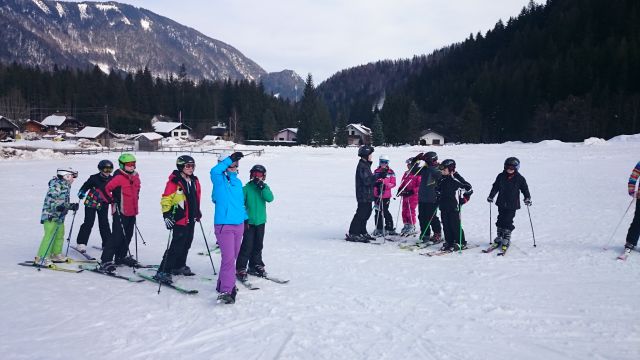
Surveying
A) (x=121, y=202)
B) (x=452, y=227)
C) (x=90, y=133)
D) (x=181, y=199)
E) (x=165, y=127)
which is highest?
(x=165, y=127)

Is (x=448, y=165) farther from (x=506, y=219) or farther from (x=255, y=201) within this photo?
(x=255, y=201)

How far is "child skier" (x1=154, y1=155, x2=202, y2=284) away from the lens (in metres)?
6.45

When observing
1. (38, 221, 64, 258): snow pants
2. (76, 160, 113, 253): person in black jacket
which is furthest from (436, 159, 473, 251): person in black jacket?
(38, 221, 64, 258): snow pants

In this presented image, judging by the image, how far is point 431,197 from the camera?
9.66 metres

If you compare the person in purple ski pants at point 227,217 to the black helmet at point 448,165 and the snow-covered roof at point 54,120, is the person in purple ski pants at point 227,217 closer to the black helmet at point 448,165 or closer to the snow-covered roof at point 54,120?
the black helmet at point 448,165

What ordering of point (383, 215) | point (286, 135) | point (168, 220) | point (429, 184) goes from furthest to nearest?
1. point (286, 135)
2. point (383, 215)
3. point (429, 184)
4. point (168, 220)

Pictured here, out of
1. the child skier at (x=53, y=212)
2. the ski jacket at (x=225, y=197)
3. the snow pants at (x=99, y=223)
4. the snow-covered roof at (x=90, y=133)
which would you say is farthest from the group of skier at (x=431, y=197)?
the snow-covered roof at (x=90, y=133)

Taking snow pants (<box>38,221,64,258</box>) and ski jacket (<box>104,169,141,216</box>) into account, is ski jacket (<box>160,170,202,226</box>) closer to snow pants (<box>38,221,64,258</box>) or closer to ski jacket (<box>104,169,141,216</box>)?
ski jacket (<box>104,169,141,216</box>)

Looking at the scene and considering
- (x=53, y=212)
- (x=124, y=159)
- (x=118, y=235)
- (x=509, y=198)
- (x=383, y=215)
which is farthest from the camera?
(x=383, y=215)

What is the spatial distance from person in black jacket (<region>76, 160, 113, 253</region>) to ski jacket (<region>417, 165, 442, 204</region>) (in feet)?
22.5

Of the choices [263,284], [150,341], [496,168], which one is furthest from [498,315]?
[496,168]

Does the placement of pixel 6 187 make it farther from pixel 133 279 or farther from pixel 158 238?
pixel 133 279

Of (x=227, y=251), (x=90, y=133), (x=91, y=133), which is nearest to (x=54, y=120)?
(x=90, y=133)

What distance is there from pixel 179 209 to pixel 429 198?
5800 mm
